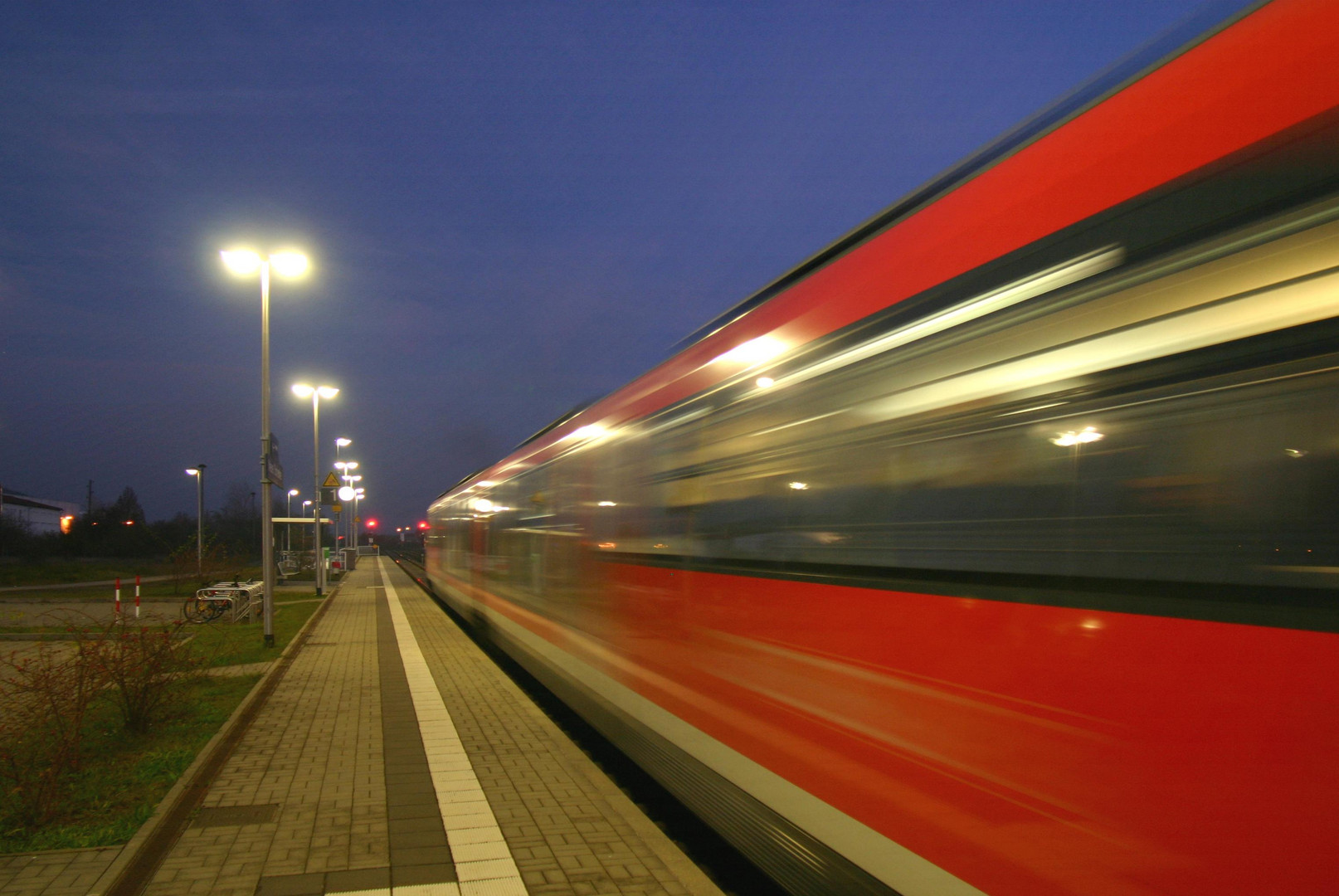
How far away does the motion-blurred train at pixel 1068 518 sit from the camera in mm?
2039

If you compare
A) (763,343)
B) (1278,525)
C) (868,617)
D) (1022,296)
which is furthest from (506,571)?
(1278,525)

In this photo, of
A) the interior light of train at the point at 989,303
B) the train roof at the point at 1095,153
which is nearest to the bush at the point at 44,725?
the train roof at the point at 1095,153

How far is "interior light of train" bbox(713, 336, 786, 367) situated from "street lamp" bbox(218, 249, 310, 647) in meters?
12.1

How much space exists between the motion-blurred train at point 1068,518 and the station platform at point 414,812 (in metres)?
1.06

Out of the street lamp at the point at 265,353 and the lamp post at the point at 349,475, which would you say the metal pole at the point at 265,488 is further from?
the lamp post at the point at 349,475

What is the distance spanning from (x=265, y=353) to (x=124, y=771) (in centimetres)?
1084

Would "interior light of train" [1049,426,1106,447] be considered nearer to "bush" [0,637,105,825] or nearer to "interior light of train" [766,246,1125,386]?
"interior light of train" [766,246,1125,386]

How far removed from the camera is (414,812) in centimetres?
612

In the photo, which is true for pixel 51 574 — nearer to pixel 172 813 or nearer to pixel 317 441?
pixel 317 441

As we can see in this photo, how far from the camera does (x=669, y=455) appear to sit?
6.20m

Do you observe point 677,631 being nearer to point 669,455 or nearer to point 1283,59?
point 669,455

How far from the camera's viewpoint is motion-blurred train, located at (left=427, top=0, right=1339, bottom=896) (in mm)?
2039

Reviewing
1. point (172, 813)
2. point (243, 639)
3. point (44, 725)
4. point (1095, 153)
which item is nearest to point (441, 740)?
point (172, 813)

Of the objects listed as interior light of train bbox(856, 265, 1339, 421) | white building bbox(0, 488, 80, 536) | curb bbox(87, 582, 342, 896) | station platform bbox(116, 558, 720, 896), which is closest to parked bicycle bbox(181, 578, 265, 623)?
station platform bbox(116, 558, 720, 896)
